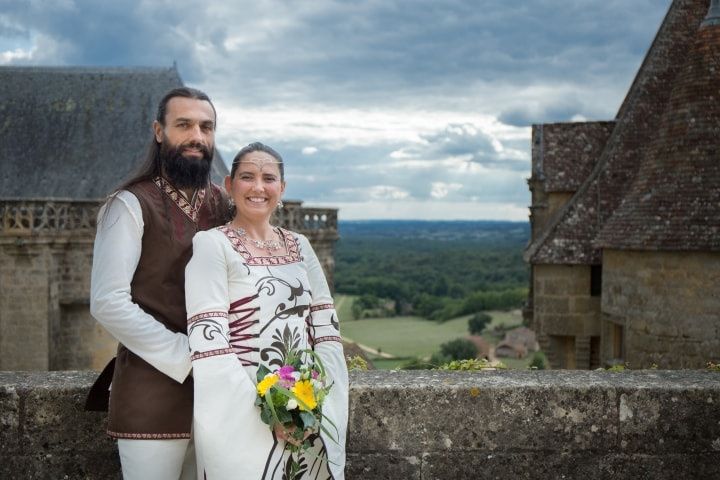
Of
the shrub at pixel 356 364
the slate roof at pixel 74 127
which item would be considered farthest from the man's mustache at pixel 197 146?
the slate roof at pixel 74 127

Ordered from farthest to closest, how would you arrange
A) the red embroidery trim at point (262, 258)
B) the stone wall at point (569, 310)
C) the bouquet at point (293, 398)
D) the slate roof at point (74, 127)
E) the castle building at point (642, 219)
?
the slate roof at point (74, 127)
the stone wall at point (569, 310)
the castle building at point (642, 219)
the red embroidery trim at point (262, 258)
the bouquet at point (293, 398)

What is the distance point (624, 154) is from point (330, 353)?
12.8 m

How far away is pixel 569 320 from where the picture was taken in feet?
48.3

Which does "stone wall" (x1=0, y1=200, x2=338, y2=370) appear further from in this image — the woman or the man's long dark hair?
the woman

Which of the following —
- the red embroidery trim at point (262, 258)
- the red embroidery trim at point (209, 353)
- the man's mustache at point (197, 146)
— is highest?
the man's mustache at point (197, 146)

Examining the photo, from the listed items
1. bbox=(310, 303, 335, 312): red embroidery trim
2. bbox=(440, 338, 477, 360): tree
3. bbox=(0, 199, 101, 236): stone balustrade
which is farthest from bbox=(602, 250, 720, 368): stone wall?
bbox=(440, 338, 477, 360): tree

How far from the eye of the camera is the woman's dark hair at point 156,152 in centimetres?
321

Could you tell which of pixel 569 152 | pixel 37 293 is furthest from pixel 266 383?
pixel 37 293

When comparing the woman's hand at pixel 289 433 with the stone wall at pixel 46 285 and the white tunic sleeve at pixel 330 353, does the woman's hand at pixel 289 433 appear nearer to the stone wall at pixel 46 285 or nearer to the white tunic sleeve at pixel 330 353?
the white tunic sleeve at pixel 330 353

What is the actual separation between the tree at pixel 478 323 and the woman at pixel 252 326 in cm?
6045

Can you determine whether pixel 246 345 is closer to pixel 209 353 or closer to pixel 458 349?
pixel 209 353

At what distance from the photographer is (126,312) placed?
9.41 feet

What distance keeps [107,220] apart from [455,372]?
193 centimetres

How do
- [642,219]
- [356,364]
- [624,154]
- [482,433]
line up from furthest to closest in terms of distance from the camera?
1. [624,154]
2. [642,219]
3. [356,364]
4. [482,433]
